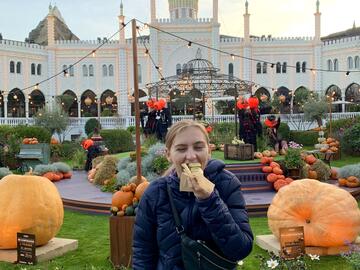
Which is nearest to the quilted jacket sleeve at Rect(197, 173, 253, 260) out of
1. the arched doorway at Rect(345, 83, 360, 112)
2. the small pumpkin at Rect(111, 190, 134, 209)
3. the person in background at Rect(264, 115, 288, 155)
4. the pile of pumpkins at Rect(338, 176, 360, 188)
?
the small pumpkin at Rect(111, 190, 134, 209)

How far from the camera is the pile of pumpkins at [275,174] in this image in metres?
11.1

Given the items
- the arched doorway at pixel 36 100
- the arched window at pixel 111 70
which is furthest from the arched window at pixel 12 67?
the arched window at pixel 111 70

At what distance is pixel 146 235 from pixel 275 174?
9.23 meters

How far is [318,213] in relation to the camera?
637 cm

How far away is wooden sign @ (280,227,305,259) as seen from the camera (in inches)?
221

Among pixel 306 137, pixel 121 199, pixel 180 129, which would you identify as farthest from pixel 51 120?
pixel 180 129

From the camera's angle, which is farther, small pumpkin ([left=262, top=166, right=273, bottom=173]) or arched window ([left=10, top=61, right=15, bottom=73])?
arched window ([left=10, top=61, right=15, bottom=73])

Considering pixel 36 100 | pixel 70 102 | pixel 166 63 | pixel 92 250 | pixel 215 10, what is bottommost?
pixel 92 250

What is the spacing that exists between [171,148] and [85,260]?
4508mm

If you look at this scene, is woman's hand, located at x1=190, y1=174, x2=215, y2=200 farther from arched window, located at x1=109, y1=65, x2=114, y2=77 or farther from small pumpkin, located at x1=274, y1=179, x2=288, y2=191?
arched window, located at x1=109, y1=65, x2=114, y2=77

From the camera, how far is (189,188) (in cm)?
228

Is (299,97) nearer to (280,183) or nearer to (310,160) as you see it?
(310,160)

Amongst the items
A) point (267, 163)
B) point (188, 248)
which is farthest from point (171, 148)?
point (267, 163)

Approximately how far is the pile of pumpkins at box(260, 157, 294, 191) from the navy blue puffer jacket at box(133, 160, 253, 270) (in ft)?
28.8
